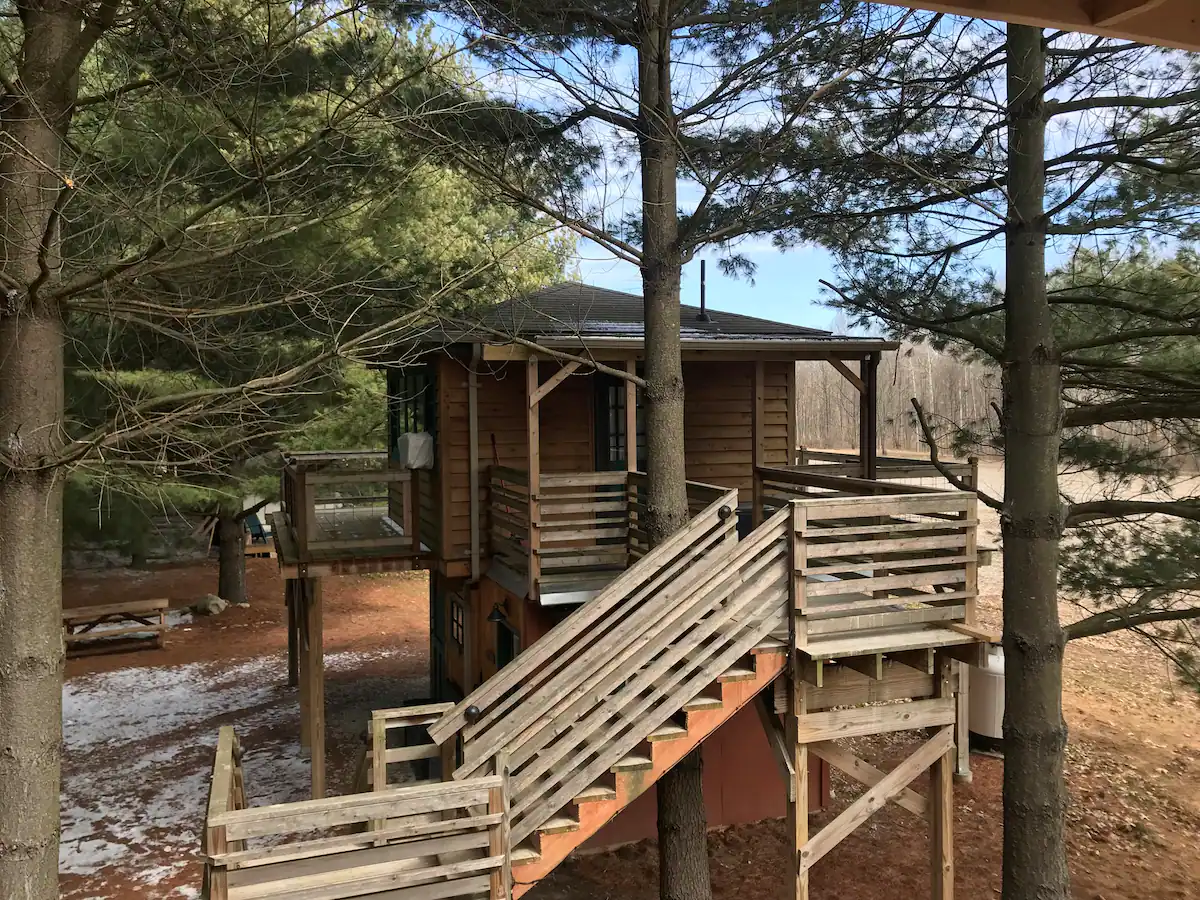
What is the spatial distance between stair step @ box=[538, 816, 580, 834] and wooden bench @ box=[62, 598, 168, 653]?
13.6 meters

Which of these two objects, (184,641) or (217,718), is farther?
(184,641)

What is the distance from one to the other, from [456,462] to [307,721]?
4554 millimetres

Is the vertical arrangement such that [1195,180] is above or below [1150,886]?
above

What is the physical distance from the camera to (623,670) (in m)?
6.14

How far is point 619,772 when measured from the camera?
5.95 meters

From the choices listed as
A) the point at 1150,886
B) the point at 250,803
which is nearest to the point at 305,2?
the point at 250,803

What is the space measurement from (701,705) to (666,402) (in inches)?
99.3

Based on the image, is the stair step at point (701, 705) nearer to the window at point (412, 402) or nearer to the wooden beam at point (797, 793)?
the wooden beam at point (797, 793)

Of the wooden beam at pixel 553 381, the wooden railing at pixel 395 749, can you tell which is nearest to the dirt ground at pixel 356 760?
the wooden railing at pixel 395 749

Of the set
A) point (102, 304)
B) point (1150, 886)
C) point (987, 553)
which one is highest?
point (102, 304)

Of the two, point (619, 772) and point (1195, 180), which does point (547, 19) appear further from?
point (619, 772)

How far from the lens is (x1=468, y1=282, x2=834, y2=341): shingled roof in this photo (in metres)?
9.53

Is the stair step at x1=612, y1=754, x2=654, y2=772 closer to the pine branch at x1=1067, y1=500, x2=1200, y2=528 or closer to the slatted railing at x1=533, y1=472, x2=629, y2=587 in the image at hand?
the slatted railing at x1=533, y1=472, x2=629, y2=587

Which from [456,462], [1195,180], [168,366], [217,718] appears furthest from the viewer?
[168,366]
